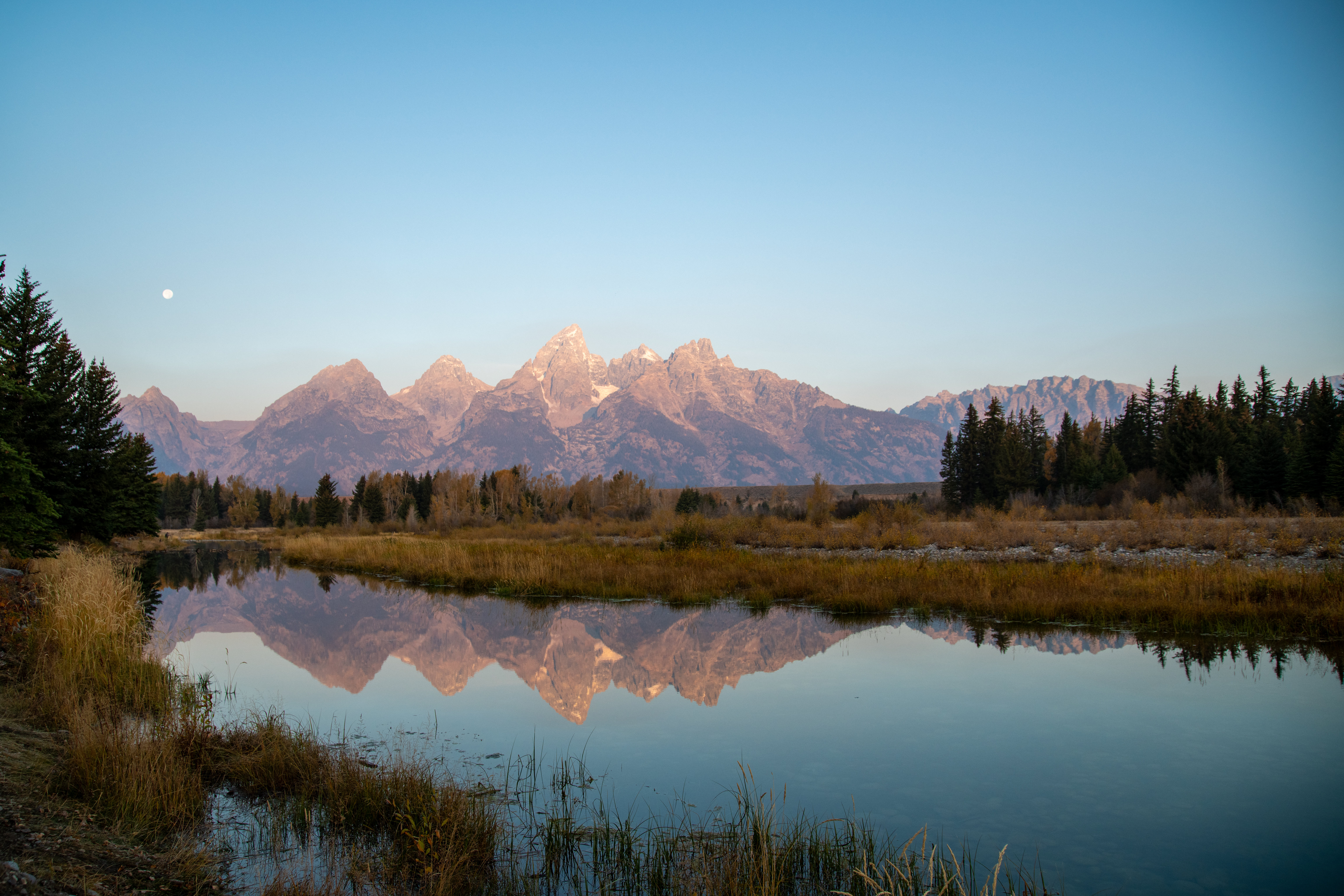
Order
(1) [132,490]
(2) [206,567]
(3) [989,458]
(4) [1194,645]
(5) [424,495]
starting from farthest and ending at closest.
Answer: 1. (5) [424,495]
2. (3) [989,458]
3. (1) [132,490]
4. (2) [206,567]
5. (4) [1194,645]

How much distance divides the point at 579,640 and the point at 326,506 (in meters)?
73.0

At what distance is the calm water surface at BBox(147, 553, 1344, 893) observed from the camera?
21.0ft

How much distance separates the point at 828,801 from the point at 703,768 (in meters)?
1.63

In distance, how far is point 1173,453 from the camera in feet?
157

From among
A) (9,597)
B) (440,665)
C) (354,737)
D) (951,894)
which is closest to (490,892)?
(951,894)

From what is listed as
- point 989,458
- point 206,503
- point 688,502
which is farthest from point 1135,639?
point 206,503

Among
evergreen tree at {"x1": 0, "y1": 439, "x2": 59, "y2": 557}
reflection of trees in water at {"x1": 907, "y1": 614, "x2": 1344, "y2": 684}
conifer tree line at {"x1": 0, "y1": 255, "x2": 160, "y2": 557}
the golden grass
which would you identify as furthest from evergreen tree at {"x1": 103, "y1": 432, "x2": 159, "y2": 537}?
reflection of trees in water at {"x1": 907, "y1": 614, "x2": 1344, "y2": 684}

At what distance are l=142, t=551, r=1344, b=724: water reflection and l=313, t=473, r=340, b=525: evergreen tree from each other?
5848 centimetres

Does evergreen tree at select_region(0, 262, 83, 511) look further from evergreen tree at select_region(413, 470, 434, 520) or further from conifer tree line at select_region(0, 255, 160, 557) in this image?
evergreen tree at select_region(413, 470, 434, 520)

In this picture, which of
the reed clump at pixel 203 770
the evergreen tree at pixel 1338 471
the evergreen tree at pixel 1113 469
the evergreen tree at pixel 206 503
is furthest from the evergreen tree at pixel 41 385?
the evergreen tree at pixel 206 503

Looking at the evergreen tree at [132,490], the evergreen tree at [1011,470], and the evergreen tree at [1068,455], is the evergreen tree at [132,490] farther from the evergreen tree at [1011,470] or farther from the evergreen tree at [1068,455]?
the evergreen tree at [1068,455]

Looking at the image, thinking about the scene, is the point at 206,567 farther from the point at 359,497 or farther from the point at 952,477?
the point at 952,477

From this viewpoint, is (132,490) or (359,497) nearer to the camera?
(132,490)

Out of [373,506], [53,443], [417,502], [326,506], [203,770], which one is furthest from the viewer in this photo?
[417,502]
